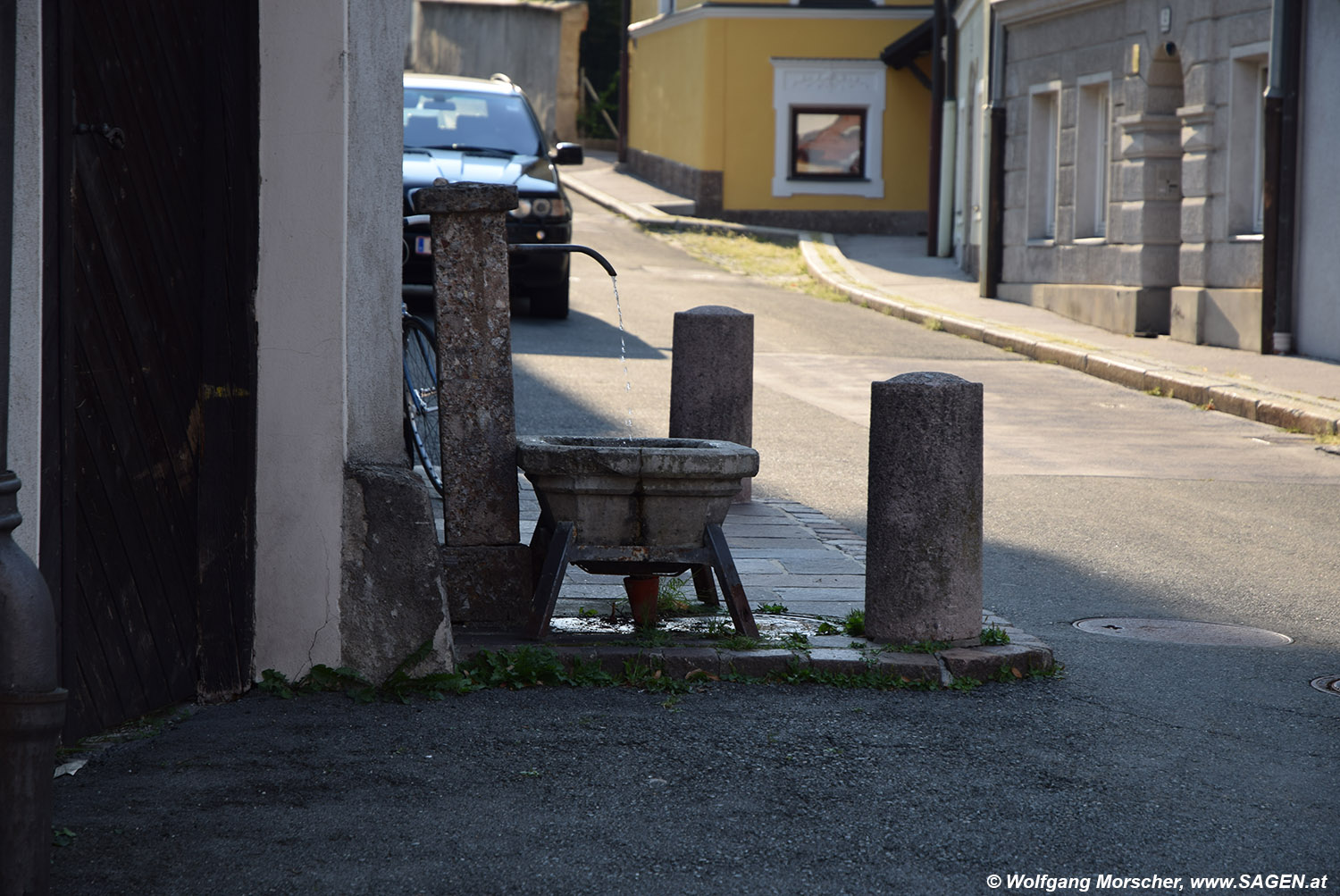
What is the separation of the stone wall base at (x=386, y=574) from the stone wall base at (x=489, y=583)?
1.62ft

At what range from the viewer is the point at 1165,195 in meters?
17.2

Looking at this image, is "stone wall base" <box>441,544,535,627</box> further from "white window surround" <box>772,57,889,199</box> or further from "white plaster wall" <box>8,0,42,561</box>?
"white window surround" <box>772,57,889,199</box>

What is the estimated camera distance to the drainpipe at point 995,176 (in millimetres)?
20703

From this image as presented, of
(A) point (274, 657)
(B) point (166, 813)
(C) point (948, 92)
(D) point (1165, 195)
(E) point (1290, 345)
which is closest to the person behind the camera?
(B) point (166, 813)

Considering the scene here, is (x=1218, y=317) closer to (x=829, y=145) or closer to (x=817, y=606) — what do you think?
(x=817, y=606)

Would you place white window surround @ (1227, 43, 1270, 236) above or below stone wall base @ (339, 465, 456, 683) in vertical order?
above

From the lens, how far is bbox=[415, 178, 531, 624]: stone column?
5035 millimetres

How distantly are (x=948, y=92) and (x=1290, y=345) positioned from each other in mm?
12936

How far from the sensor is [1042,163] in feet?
65.9

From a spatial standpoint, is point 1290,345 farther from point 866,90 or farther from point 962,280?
point 866,90

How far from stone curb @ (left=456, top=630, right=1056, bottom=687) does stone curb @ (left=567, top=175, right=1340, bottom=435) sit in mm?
7346

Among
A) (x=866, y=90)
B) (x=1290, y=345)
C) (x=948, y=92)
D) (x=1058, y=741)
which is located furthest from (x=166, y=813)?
(x=866, y=90)

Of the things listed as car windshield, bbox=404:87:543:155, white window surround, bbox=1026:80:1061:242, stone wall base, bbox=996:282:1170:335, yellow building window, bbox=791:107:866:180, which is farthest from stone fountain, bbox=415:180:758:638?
yellow building window, bbox=791:107:866:180

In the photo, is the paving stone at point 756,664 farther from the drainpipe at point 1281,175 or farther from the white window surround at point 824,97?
the white window surround at point 824,97
